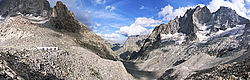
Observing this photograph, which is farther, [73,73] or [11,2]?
[11,2]

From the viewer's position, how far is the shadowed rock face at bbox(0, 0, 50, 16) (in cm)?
8106

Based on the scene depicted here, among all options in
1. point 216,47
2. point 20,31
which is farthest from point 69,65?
point 216,47

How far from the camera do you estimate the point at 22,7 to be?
8200 cm

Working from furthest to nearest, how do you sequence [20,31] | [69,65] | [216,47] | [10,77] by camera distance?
1. [216,47]
2. [20,31]
3. [69,65]
4. [10,77]

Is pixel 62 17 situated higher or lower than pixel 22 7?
lower

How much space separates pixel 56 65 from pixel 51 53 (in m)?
2.46

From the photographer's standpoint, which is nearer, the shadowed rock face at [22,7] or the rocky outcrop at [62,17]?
the rocky outcrop at [62,17]

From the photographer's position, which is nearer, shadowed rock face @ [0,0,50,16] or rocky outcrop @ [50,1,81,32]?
rocky outcrop @ [50,1,81,32]

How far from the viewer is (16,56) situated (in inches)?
479

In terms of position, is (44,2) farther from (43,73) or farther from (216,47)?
(216,47)

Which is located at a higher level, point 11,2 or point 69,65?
point 11,2

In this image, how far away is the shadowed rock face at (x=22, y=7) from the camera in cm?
8106

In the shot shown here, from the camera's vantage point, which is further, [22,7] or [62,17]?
[62,17]

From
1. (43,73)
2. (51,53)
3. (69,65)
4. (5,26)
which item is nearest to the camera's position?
(43,73)
